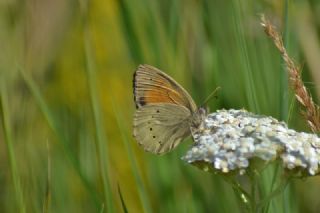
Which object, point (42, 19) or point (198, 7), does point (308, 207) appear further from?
point (42, 19)

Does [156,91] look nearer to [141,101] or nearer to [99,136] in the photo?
[141,101]

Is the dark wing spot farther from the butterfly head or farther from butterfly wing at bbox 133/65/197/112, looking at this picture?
the butterfly head

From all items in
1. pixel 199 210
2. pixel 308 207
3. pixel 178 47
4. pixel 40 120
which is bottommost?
pixel 308 207

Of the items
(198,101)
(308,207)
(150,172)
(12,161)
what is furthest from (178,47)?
(12,161)

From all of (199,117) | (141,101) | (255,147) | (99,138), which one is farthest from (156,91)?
(255,147)

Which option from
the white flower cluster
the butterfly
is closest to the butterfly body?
the butterfly

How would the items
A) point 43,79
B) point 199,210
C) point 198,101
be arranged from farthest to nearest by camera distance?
1. point 43,79
2. point 198,101
3. point 199,210

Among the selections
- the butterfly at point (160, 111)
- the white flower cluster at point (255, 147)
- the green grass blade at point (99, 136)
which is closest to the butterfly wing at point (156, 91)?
the butterfly at point (160, 111)
